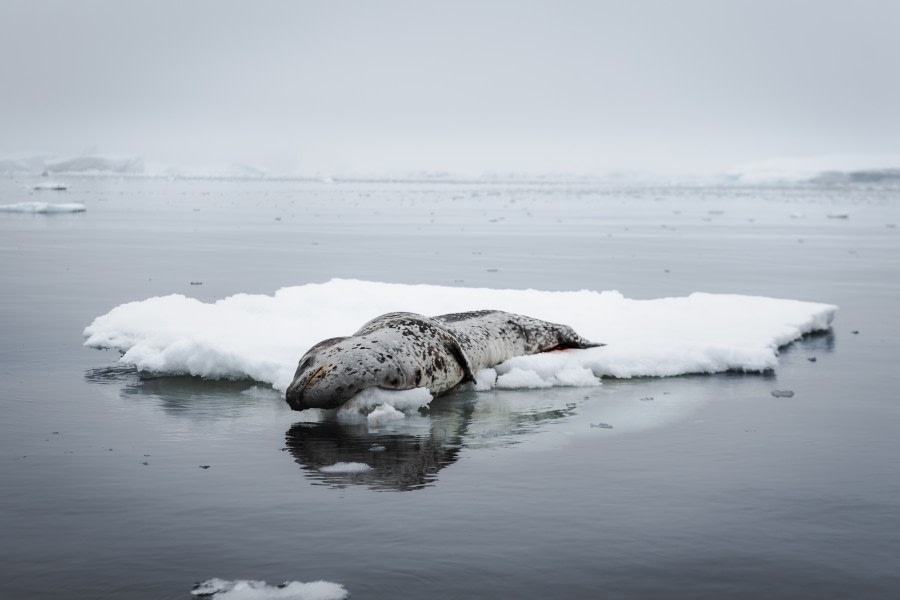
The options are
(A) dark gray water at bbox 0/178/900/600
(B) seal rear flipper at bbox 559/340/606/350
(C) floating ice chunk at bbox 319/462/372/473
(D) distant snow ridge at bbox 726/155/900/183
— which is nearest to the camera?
(A) dark gray water at bbox 0/178/900/600

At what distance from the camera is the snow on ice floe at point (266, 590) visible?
365 centimetres

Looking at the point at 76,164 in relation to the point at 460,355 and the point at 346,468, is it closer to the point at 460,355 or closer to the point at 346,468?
the point at 460,355

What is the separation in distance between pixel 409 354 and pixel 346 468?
179cm

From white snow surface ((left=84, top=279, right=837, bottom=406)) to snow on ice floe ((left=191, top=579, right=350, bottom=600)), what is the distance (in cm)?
274

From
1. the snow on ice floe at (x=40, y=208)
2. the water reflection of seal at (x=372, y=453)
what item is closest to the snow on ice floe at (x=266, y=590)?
the water reflection of seal at (x=372, y=453)

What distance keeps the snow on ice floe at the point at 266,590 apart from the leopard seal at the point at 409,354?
2.77m

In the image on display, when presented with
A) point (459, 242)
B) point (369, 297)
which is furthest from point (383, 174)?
point (369, 297)

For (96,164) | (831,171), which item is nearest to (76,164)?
(96,164)

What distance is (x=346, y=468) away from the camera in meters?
5.32

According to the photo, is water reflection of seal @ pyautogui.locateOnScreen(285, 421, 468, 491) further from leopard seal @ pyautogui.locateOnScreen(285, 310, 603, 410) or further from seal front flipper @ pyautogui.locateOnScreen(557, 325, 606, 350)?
seal front flipper @ pyautogui.locateOnScreen(557, 325, 606, 350)

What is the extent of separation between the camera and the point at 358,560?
3.99 metres

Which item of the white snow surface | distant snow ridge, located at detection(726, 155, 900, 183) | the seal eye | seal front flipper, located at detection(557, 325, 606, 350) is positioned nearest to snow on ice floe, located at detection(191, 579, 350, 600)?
the white snow surface

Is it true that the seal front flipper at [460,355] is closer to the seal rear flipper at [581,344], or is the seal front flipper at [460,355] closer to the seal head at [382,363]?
the seal head at [382,363]

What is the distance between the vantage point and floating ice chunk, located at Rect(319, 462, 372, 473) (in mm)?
5270
